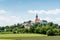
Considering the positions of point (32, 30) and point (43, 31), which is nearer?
point (43, 31)

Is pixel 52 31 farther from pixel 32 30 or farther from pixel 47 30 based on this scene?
pixel 32 30

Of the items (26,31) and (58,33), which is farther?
(26,31)

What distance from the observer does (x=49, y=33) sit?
8412 centimetres

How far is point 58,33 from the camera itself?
8675cm

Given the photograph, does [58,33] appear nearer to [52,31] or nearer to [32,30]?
[52,31]

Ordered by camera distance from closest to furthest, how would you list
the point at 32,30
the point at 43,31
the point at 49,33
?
the point at 49,33 → the point at 43,31 → the point at 32,30

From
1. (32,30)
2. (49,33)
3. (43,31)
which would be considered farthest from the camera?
(32,30)

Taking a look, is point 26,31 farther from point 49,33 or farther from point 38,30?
point 49,33

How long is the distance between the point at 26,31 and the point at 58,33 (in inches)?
628

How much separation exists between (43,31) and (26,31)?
372 inches

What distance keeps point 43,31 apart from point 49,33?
6.15m

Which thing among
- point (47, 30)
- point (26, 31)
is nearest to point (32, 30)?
point (26, 31)

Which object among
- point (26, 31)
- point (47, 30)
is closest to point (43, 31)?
point (47, 30)

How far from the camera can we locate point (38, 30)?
91.8m
